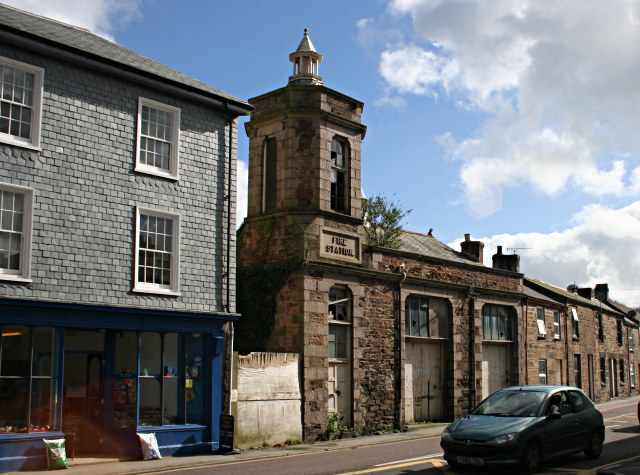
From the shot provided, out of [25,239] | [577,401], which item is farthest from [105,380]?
[577,401]

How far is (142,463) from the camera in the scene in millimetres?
15039

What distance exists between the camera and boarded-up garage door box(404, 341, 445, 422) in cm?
2433

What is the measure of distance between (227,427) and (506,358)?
1642cm

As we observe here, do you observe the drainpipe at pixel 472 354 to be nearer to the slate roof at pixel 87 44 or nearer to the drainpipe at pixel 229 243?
the drainpipe at pixel 229 243

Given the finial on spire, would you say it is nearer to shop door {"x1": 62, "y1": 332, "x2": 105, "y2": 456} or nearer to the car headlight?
shop door {"x1": 62, "y1": 332, "x2": 105, "y2": 456}

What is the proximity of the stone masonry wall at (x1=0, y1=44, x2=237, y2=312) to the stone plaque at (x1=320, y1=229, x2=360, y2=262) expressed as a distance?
12.9ft

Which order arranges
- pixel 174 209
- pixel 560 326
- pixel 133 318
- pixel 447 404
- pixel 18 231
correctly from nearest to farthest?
pixel 18 231 < pixel 133 318 < pixel 174 209 < pixel 447 404 < pixel 560 326

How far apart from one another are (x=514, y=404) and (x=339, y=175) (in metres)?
10.8

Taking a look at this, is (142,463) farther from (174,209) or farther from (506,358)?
(506,358)

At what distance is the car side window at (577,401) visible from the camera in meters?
14.6

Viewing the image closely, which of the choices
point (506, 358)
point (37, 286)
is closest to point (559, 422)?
point (37, 286)

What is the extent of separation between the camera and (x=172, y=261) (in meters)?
17.1

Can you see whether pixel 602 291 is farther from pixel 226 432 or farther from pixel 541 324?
pixel 226 432

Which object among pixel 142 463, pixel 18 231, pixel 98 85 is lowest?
pixel 142 463
